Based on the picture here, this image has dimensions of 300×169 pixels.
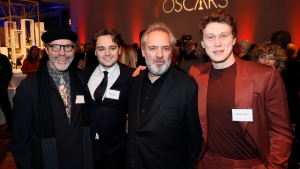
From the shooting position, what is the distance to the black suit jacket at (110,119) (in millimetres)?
2230

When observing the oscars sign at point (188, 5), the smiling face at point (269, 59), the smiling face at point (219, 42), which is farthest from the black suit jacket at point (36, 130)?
the oscars sign at point (188, 5)

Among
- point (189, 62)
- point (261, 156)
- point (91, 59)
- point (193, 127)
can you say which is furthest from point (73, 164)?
point (91, 59)

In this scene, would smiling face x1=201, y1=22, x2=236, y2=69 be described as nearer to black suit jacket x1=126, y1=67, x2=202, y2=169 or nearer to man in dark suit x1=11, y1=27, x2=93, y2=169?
black suit jacket x1=126, y1=67, x2=202, y2=169

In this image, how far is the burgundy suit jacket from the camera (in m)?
1.67

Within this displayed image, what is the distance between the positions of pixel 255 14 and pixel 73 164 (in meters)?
7.87

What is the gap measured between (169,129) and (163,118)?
0.30 ft

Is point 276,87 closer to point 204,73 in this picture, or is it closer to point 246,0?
point 204,73

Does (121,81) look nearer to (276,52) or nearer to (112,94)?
(112,94)

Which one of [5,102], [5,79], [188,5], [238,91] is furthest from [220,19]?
[188,5]

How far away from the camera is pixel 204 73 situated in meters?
1.92

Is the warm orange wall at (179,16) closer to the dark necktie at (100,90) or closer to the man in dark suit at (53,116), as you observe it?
the dark necktie at (100,90)

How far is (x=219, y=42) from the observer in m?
1.75

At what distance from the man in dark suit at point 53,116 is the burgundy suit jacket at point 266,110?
122 centimetres

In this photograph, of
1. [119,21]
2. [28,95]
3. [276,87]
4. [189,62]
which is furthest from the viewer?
[119,21]
